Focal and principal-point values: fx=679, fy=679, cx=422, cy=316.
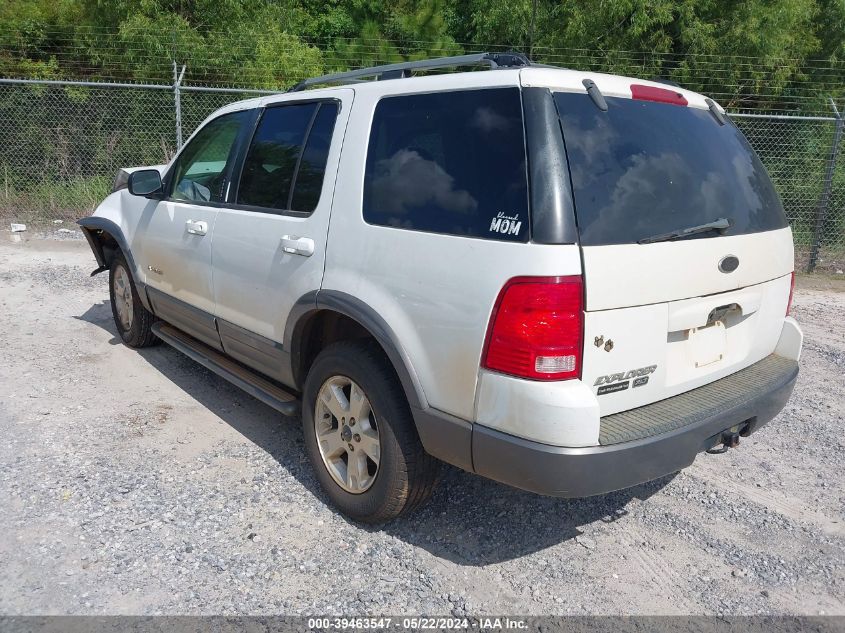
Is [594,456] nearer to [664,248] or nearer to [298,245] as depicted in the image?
[664,248]

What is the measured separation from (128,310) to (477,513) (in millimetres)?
3696

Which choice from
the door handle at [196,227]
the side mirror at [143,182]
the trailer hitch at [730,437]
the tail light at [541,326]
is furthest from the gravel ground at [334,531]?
the side mirror at [143,182]

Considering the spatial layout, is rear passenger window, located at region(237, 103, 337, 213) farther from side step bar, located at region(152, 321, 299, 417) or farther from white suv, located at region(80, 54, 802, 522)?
side step bar, located at region(152, 321, 299, 417)

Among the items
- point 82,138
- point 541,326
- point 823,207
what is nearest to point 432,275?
point 541,326

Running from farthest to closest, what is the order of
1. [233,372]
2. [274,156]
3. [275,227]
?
[233,372] → [274,156] → [275,227]

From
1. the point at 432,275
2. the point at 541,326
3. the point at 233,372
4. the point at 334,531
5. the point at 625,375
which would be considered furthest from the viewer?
the point at 233,372

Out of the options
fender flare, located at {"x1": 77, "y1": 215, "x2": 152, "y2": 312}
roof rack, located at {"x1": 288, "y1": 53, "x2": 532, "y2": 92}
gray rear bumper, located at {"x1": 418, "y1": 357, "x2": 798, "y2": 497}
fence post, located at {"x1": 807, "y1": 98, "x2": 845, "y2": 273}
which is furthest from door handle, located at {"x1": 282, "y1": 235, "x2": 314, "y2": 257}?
fence post, located at {"x1": 807, "y1": 98, "x2": 845, "y2": 273}

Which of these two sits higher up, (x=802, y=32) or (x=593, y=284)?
(x=802, y=32)

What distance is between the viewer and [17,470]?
3.71 meters

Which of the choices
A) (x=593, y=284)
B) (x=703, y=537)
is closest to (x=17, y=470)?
(x=593, y=284)

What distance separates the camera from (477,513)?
11.5 ft

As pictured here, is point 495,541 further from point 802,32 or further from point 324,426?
point 802,32

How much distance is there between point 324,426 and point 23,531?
1.47 m

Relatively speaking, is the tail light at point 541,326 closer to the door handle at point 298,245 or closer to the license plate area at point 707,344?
the license plate area at point 707,344
